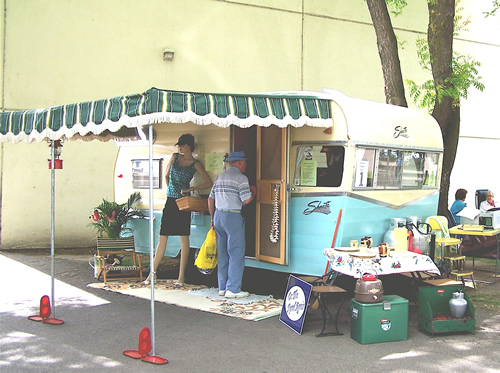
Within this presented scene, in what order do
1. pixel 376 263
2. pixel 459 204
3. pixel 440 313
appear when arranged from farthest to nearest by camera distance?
1. pixel 459 204
2. pixel 440 313
3. pixel 376 263

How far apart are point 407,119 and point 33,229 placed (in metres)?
7.26

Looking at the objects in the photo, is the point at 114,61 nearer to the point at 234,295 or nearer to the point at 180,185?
the point at 180,185

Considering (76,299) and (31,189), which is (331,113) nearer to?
(76,299)

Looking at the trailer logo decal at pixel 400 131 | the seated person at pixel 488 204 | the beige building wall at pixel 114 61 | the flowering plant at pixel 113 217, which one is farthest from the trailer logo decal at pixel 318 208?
the beige building wall at pixel 114 61

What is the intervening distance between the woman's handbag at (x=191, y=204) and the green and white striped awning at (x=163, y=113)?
188 centimetres

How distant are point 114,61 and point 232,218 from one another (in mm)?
6002

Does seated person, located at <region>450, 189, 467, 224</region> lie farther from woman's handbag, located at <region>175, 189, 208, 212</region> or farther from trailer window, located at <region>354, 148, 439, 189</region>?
woman's handbag, located at <region>175, 189, 208, 212</region>

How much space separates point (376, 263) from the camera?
5895 mm

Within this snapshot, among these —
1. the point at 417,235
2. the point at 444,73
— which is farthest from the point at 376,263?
the point at 444,73

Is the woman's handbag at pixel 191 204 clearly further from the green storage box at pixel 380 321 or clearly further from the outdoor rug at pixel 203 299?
the green storage box at pixel 380 321

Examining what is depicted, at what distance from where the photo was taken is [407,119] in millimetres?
7840

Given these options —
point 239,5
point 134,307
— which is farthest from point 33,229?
point 239,5

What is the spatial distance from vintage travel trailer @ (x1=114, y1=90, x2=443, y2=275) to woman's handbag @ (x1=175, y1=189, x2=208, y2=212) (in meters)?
0.37

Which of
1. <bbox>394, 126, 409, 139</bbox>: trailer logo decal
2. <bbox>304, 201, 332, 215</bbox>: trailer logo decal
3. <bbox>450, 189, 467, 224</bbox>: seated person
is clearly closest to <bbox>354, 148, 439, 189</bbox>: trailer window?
<bbox>394, 126, 409, 139</bbox>: trailer logo decal
